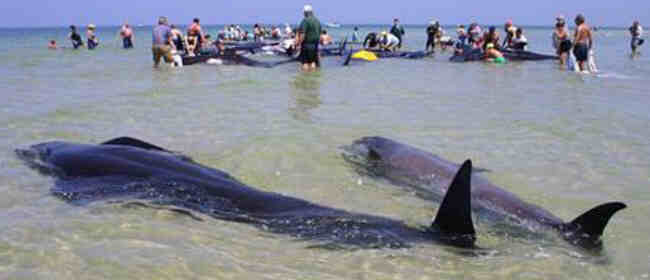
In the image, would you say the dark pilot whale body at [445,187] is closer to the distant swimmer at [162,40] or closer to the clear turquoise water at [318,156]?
the clear turquoise water at [318,156]

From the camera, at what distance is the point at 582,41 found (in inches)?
743

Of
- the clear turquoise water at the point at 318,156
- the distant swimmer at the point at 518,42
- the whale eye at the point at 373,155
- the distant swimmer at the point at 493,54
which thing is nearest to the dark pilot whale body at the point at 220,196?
the clear turquoise water at the point at 318,156

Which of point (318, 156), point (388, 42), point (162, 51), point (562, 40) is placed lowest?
point (318, 156)

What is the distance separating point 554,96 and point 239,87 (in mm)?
7358

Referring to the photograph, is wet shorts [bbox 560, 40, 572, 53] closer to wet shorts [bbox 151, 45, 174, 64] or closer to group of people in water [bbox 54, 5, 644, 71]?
group of people in water [bbox 54, 5, 644, 71]

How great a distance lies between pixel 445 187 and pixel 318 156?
75.9 inches

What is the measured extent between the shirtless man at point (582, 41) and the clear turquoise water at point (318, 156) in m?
2.10

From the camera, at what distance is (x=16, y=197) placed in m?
5.18

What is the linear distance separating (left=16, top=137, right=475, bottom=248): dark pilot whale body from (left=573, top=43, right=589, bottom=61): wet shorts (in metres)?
16.8

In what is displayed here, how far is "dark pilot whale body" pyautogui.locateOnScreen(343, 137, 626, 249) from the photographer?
4.33 meters

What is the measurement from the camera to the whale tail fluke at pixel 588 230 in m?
4.24

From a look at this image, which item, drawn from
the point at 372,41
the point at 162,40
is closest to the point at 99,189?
the point at 162,40

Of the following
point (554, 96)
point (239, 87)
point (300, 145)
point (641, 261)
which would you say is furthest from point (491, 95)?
point (641, 261)

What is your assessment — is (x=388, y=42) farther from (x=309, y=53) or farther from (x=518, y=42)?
(x=309, y=53)
